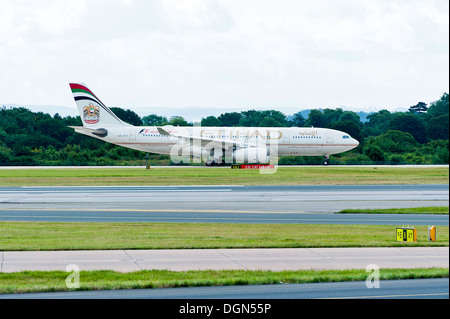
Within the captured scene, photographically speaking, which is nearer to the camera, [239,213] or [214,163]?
[239,213]

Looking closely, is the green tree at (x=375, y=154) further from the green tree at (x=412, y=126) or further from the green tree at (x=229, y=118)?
the green tree at (x=229, y=118)

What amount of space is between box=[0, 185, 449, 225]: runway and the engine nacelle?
59.1 feet

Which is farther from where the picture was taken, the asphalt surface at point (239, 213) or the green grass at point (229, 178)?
the green grass at point (229, 178)

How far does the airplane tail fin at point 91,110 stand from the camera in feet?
217

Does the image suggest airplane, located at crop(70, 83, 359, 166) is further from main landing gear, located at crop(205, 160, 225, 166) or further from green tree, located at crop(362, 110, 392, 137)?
green tree, located at crop(362, 110, 392, 137)

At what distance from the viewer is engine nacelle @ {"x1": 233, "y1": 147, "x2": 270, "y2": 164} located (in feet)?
194

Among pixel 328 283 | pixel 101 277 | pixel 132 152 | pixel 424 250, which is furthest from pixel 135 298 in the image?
pixel 132 152

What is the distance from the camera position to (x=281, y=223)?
2394 centimetres

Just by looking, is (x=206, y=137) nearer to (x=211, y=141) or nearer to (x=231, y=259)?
(x=211, y=141)

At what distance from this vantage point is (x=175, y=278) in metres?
13.4

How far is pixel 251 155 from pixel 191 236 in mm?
39553

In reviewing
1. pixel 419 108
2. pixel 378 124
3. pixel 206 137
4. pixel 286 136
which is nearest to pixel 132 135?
pixel 206 137

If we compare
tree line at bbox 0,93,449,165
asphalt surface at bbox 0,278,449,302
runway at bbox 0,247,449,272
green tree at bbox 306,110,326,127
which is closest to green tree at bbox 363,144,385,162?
tree line at bbox 0,93,449,165

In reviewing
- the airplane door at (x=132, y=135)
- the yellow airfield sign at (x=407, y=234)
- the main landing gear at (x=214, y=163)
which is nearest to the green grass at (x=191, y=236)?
the yellow airfield sign at (x=407, y=234)
